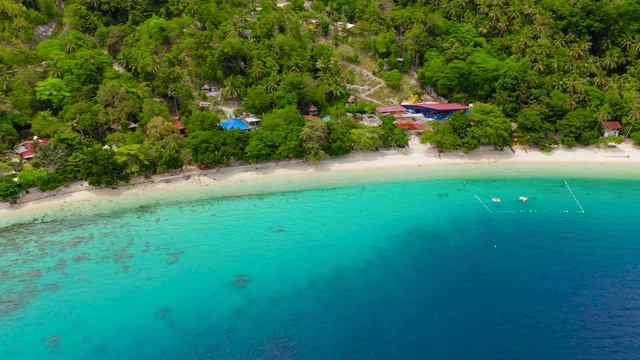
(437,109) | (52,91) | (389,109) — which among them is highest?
(52,91)

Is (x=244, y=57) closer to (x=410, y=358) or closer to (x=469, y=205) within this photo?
(x=469, y=205)

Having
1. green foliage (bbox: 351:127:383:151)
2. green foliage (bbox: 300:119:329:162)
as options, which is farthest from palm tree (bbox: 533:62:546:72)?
green foliage (bbox: 300:119:329:162)

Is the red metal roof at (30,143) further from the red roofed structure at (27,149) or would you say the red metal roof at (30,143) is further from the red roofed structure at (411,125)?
the red roofed structure at (411,125)

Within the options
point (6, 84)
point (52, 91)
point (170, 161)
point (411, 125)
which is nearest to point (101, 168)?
point (170, 161)

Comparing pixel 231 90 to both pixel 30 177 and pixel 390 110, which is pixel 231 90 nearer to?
pixel 390 110

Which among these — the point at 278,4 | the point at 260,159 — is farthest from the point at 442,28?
the point at 260,159

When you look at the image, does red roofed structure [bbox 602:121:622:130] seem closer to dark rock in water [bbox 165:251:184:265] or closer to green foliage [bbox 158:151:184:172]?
green foliage [bbox 158:151:184:172]
